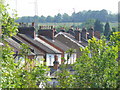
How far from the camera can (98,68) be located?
9.14m

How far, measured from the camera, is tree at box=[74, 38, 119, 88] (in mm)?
8820

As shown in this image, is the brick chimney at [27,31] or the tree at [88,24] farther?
the tree at [88,24]

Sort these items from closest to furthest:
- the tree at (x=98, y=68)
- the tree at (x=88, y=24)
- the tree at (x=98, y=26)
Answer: the tree at (x=98, y=68) → the tree at (x=98, y=26) → the tree at (x=88, y=24)

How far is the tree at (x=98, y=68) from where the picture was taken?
28.9 feet

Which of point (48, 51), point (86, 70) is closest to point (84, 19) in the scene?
point (48, 51)

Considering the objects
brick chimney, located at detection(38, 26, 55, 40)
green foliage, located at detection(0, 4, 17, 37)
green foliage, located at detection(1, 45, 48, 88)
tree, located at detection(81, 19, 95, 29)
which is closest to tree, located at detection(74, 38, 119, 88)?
green foliage, located at detection(1, 45, 48, 88)

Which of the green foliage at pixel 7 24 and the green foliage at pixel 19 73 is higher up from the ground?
the green foliage at pixel 7 24

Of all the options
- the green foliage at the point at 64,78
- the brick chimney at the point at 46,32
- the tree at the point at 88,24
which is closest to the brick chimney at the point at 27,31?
the brick chimney at the point at 46,32

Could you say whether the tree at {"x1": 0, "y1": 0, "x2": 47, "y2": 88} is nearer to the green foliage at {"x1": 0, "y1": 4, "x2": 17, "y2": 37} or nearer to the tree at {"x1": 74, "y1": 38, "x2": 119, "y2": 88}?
the green foliage at {"x1": 0, "y1": 4, "x2": 17, "y2": 37}

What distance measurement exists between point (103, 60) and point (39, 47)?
2774cm

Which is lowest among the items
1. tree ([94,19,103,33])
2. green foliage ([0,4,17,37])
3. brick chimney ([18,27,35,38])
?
tree ([94,19,103,33])

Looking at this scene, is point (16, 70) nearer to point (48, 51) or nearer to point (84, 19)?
point (48, 51)

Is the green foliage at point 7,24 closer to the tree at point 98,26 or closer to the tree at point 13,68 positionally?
the tree at point 13,68

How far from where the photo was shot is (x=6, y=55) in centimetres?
732
